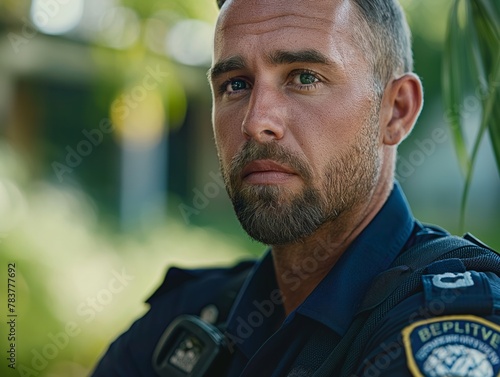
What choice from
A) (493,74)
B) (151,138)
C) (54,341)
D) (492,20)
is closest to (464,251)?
(493,74)

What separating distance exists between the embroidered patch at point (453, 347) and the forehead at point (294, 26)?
632mm

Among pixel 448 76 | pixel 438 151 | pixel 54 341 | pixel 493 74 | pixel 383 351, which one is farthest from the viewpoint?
pixel 438 151

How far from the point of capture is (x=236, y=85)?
1602 millimetres

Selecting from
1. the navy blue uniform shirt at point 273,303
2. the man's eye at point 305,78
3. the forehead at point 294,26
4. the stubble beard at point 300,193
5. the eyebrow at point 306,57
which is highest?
the forehead at point 294,26

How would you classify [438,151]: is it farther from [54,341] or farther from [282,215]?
[282,215]

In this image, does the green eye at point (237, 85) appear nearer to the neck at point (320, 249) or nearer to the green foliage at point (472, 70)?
the neck at point (320, 249)

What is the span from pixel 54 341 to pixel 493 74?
9.56 ft

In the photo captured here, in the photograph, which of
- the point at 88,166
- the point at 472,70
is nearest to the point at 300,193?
the point at 472,70

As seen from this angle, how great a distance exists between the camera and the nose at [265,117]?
145 centimetres

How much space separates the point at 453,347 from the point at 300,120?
58cm

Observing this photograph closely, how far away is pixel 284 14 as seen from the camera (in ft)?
4.95

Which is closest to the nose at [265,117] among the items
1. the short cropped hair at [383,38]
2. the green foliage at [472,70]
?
the short cropped hair at [383,38]

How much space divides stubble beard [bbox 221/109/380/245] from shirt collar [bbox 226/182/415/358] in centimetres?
8

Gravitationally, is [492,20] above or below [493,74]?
above
